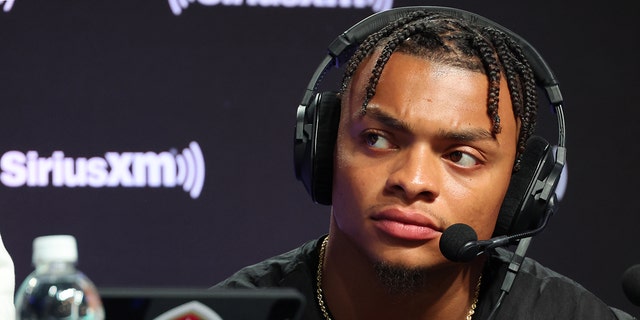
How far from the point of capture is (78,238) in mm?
2449

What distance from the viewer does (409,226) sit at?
5.09ft

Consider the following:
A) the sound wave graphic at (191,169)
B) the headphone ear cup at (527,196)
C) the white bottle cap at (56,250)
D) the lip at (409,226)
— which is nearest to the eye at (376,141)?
the lip at (409,226)

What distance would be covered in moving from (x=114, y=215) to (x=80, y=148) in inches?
6.6

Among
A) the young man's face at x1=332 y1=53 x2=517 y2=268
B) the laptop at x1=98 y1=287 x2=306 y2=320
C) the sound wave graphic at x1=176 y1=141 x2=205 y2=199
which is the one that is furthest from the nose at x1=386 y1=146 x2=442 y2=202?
the sound wave graphic at x1=176 y1=141 x2=205 y2=199

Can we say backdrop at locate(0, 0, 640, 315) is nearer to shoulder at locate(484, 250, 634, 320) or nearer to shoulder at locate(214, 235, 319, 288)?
shoulder at locate(214, 235, 319, 288)

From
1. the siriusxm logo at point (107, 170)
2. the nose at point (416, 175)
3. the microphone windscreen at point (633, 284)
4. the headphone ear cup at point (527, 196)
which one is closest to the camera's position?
the microphone windscreen at point (633, 284)

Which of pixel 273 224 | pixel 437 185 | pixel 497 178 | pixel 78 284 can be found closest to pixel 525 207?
pixel 497 178

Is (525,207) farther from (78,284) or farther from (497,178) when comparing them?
(78,284)

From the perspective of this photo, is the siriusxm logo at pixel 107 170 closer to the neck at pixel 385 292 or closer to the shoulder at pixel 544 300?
the neck at pixel 385 292

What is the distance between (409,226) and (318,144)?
9.1 inches

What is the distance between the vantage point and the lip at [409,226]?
1.54m

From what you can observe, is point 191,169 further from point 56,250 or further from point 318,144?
point 56,250

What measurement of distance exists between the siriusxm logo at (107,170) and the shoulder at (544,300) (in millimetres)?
867

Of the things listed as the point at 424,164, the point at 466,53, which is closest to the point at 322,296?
the point at 424,164
